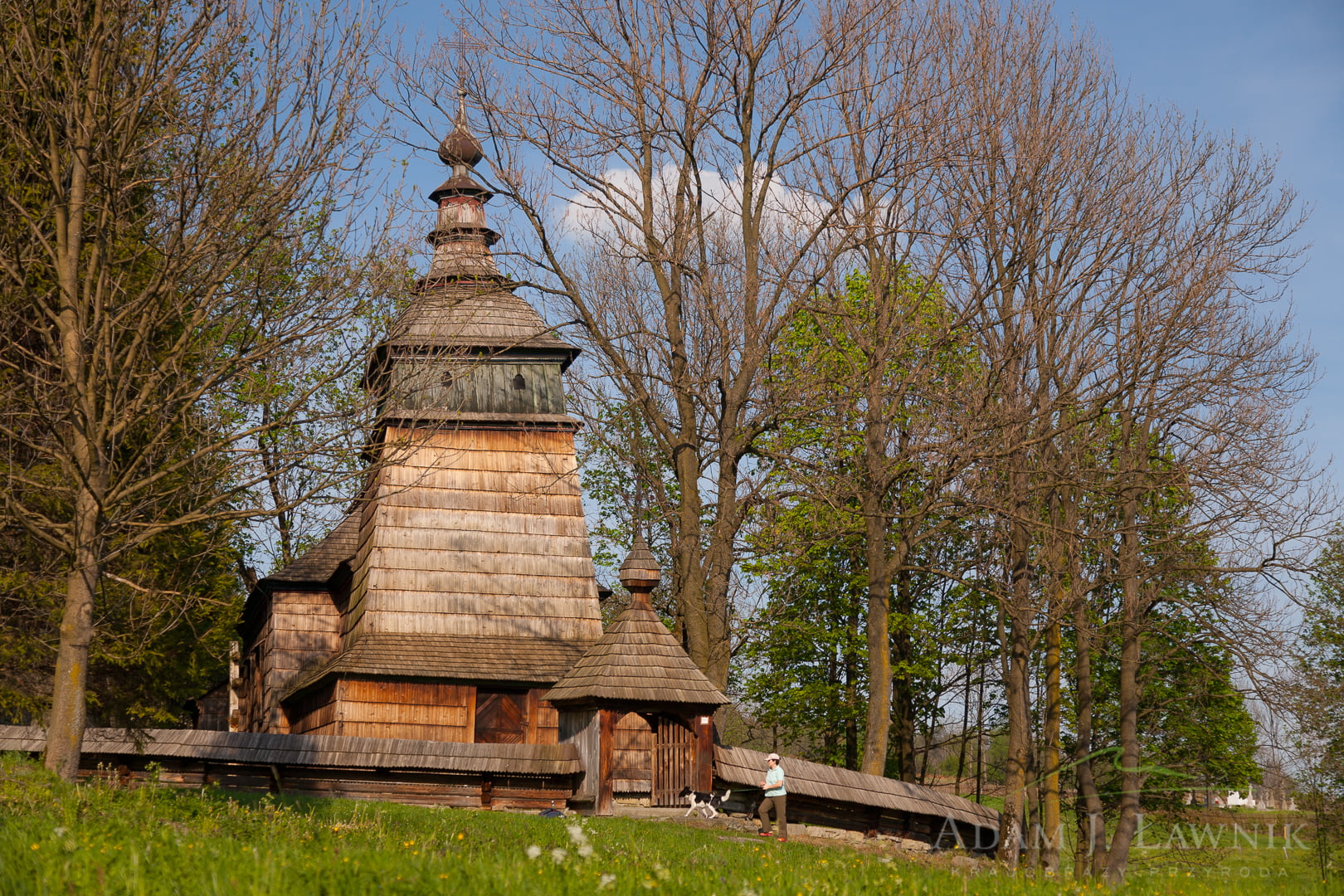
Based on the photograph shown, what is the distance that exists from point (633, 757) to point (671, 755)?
1.23m

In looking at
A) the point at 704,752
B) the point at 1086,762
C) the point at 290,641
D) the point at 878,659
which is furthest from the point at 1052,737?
the point at 290,641

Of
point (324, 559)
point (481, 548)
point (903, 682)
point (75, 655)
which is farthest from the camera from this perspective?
point (903, 682)

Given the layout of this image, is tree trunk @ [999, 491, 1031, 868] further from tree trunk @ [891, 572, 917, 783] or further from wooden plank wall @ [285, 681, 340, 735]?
wooden plank wall @ [285, 681, 340, 735]

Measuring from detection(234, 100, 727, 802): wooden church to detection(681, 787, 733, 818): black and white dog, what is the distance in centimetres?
117

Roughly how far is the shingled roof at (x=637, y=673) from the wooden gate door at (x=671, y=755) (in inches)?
43.2

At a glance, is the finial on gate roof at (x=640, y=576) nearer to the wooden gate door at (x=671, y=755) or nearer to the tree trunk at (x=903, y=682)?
the wooden gate door at (x=671, y=755)

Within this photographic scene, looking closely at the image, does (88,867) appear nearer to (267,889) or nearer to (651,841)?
(267,889)

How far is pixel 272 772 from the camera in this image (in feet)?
61.0

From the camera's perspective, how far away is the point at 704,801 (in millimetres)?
17234

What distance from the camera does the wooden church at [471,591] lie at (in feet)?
71.1

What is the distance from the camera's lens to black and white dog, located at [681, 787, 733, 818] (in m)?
17.0

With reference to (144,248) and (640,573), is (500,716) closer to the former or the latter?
(640,573)

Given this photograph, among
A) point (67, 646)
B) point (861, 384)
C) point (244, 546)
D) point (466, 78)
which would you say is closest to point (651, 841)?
point (67, 646)

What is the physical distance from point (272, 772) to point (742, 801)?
7.25 m
